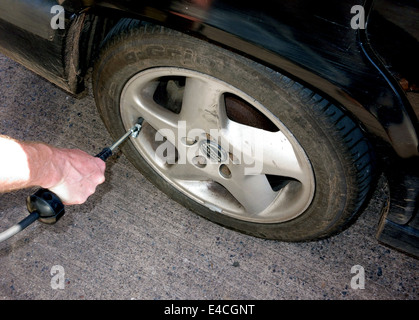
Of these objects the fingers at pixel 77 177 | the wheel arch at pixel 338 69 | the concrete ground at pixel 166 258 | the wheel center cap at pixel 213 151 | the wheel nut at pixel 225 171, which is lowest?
the concrete ground at pixel 166 258

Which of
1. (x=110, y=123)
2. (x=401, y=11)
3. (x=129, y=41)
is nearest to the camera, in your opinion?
(x=401, y=11)

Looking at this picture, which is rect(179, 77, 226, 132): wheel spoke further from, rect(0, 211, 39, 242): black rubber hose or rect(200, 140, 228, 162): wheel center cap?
rect(0, 211, 39, 242): black rubber hose

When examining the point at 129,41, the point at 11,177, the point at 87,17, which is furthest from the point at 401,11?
the point at 11,177

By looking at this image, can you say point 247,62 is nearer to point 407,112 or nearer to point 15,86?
point 407,112

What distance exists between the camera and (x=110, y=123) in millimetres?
1825

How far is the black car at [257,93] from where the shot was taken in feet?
3.75

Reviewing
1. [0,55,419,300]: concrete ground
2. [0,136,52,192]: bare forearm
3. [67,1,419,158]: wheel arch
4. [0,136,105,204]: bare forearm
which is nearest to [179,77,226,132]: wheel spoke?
[67,1,419,158]: wheel arch

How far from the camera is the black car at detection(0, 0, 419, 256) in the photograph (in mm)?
1142

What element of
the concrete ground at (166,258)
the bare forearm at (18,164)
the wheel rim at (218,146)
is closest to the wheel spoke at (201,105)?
the wheel rim at (218,146)

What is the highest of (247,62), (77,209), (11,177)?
(247,62)

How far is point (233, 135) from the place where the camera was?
1.52m

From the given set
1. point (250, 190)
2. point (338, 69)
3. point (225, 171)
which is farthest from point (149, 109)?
point (338, 69)

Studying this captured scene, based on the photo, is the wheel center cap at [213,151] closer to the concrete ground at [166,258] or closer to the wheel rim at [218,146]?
the wheel rim at [218,146]

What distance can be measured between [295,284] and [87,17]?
139 centimetres
